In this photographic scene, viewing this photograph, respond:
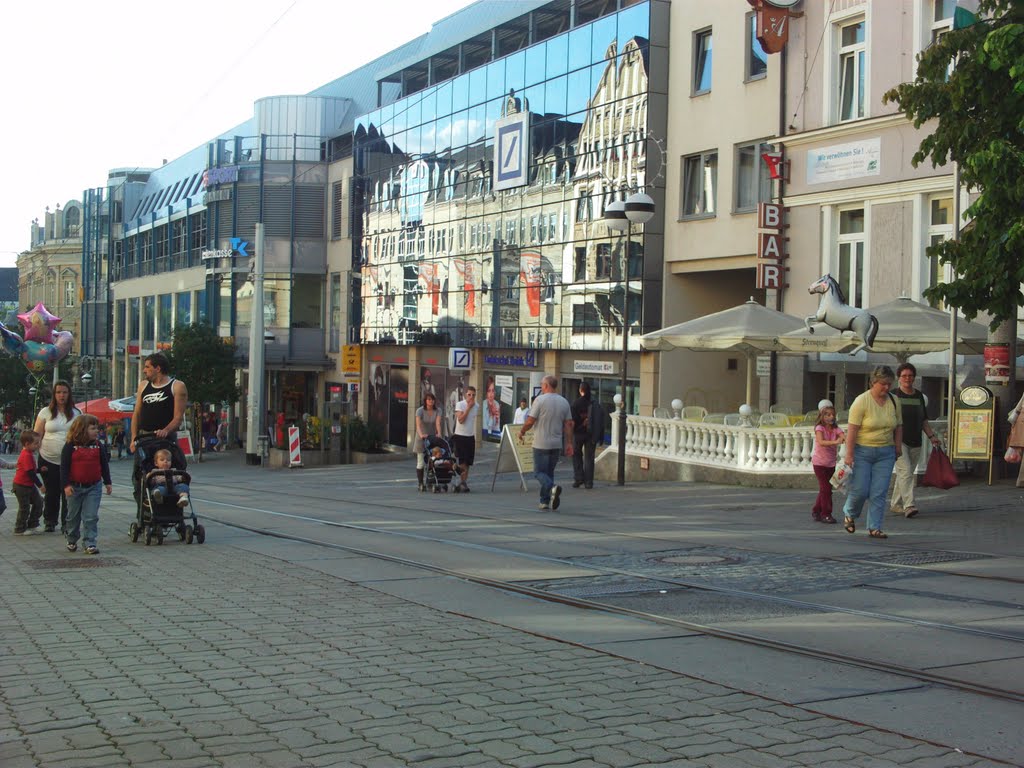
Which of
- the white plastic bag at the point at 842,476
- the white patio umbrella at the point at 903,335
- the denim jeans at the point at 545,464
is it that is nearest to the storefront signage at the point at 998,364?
the white patio umbrella at the point at 903,335

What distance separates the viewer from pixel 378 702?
5832 mm

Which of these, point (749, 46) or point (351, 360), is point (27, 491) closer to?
point (749, 46)

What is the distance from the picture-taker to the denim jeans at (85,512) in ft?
37.6

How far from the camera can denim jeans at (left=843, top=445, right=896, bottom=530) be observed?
11.7 metres

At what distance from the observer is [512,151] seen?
36.1m

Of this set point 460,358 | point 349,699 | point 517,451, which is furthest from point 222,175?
point 349,699

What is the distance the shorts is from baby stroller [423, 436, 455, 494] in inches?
6.8

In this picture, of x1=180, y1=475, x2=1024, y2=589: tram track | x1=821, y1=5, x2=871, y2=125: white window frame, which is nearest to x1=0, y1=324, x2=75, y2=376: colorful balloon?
x1=180, y1=475, x2=1024, y2=589: tram track

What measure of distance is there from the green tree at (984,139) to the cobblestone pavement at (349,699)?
26.6ft

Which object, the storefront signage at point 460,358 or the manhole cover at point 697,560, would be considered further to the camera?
the storefront signage at point 460,358

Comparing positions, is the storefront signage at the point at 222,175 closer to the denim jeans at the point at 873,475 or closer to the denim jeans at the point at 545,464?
the denim jeans at the point at 545,464

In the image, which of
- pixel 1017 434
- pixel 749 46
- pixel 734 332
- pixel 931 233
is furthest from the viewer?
pixel 749 46

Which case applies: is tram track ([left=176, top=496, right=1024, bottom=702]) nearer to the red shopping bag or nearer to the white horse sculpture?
the red shopping bag

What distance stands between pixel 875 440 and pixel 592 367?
20217mm
